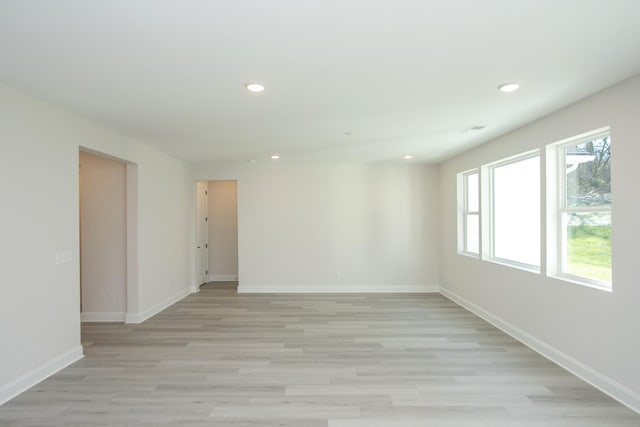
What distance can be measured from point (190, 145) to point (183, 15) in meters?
3.31

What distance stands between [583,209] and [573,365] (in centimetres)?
142

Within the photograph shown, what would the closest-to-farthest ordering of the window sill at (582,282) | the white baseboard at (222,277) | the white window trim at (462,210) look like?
the window sill at (582,282)
the white window trim at (462,210)
the white baseboard at (222,277)

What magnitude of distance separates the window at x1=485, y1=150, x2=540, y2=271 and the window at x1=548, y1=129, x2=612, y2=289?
298mm

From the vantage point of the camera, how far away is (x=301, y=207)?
664cm

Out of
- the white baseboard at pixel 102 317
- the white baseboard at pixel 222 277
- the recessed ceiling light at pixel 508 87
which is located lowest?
the white baseboard at pixel 222 277

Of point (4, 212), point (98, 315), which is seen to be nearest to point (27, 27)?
point (4, 212)

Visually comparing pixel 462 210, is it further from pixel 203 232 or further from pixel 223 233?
pixel 203 232

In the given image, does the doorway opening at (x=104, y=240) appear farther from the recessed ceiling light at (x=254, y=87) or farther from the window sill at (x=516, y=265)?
the window sill at (x=516, y=265)

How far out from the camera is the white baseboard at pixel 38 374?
2688mm

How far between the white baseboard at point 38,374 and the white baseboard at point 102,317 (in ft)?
4.08

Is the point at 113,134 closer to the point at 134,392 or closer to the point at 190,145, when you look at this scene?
the point at 190,145

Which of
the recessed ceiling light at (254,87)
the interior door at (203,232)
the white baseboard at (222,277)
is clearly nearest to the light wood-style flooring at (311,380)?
the recessed ceiling light at (254,87)

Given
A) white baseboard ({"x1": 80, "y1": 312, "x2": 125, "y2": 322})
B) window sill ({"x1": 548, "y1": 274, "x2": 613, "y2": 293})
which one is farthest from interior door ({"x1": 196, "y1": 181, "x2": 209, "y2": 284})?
window sill ({"x1": 548, "y1": 274, "x2": 613, "y2": 293})

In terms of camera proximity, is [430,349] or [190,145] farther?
[190,145]
